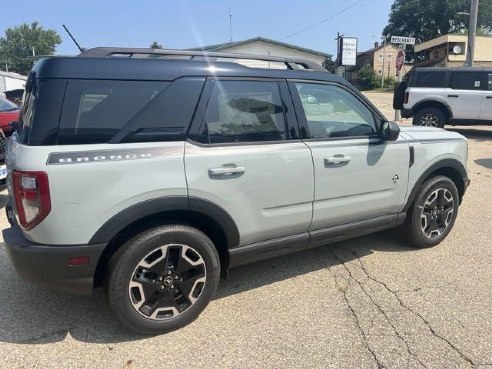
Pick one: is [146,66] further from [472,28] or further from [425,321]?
[472,28]

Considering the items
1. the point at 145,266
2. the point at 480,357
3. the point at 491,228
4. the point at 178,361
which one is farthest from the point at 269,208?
the point at 491,228

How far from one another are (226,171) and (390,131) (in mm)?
1641

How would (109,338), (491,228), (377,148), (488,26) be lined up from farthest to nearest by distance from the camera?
1. (488,26)
2. (491,228)
3. (377,148)
4. (109,338)

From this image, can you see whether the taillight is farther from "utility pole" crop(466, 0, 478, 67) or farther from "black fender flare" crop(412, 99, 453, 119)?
"utility pole" crop(466, 0, 478, 67)

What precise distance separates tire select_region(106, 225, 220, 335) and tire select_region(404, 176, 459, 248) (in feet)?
7.24

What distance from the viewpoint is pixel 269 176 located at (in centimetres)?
327

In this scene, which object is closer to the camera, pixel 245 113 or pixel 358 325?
pixel 358 325

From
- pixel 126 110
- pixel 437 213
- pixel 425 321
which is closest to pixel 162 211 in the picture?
pixel 126 110

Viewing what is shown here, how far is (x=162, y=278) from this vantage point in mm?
3012

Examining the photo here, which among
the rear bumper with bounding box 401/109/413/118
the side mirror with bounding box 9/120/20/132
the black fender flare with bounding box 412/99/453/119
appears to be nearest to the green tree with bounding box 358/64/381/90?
the rear bumper with bounding box 401/109/413/118

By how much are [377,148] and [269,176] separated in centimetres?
118

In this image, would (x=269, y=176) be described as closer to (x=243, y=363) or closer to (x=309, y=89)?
(x=309, y=89)

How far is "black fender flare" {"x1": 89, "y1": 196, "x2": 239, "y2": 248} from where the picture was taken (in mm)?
2732

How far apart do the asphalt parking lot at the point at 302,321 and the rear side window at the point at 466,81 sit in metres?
9.20
